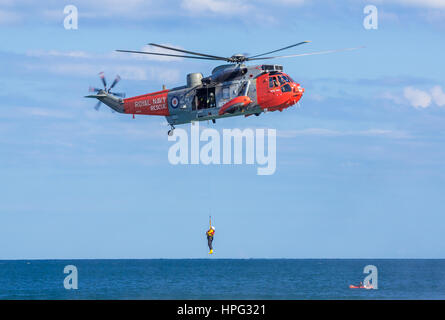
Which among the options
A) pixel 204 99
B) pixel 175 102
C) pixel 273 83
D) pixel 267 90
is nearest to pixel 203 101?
pixel 204 99

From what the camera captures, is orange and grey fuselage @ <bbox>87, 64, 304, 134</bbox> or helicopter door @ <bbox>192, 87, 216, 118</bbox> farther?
helicopter door @ <bbox>192, 87, 216, 118</bbox>

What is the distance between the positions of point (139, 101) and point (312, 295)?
68934 mm

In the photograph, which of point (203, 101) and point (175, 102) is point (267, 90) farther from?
point (175, 102)

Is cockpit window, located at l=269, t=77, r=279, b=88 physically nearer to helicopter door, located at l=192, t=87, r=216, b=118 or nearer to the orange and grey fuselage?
the orange and grey fuselage

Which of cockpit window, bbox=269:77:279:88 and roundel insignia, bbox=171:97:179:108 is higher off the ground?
cockpit window, bbox=269:77:279:88

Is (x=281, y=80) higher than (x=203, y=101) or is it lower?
higher

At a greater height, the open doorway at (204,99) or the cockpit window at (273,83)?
the cockpit window at (273,83)

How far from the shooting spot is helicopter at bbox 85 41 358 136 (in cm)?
5075

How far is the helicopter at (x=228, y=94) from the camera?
50750 millimetres

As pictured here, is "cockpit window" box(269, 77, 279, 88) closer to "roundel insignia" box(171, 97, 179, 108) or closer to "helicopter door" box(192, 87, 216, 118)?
"helicopter door" box(192, 87, 216, 118)

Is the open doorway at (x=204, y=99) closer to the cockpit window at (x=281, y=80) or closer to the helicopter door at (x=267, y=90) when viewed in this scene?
the helicopter door at (x=267, y=90)

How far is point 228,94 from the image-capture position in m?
51.8

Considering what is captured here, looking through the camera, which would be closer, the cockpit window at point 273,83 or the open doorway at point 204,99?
the cockpit window at point 273,83
